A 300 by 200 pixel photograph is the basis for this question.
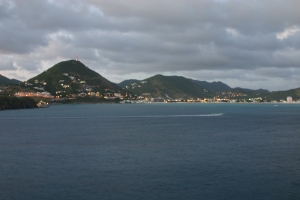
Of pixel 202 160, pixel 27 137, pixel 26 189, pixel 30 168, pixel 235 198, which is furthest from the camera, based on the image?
pixel 27 137

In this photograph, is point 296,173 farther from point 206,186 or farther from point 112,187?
point 112,187

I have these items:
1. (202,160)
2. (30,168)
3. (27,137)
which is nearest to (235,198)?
(202,160)

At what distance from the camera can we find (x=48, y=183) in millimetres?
29172

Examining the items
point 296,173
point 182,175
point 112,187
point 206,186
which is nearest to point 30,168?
point 112,187

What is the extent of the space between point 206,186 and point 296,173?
9.83m

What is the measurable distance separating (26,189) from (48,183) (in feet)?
7.03

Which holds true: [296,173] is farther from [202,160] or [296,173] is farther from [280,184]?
[202,160]

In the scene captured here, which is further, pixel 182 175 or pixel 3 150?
pixel 3 150

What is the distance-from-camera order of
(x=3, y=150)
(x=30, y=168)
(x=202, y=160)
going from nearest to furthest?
1. (x=30, y=168)
2. (x=202, y=160)
3. (x=3, y=150)

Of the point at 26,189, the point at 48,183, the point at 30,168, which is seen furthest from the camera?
the point at 30,168

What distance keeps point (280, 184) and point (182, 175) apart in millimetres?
8294

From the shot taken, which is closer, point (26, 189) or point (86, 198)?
point (86, 198)

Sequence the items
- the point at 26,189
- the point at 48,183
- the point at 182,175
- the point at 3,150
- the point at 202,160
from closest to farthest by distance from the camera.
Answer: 1. the point at 26,189
2. the point at 48,183
3. the point at 182,175
4. the point at 202,160
5. the point at 3,150

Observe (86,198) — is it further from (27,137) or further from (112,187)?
(27,137)
